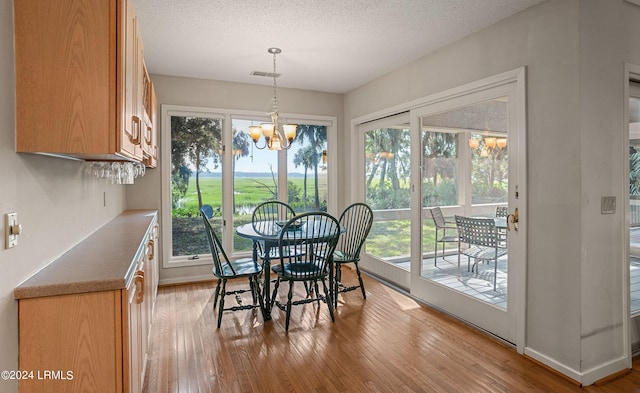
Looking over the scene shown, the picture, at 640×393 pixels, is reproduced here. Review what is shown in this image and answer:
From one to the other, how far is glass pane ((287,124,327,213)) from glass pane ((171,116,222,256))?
1017 millimetres

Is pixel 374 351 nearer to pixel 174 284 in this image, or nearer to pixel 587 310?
pixel 587 310

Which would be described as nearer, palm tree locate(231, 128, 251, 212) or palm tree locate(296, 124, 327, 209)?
palm tree locate(231, 128, 251, 212)

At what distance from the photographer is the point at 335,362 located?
8.19 feet

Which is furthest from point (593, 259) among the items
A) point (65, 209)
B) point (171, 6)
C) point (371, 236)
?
point (171, 6)

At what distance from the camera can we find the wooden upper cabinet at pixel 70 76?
142 cm

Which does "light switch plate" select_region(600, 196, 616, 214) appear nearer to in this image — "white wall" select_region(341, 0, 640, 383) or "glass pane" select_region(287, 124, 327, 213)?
"white wall" select_region(341, 0, 640, 383)

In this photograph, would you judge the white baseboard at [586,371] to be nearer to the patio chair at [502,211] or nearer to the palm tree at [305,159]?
the patio chair at [502,211]

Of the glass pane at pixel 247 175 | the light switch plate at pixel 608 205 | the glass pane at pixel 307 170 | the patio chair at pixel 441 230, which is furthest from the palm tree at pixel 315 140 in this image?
the light switch plate at pixel 608 205

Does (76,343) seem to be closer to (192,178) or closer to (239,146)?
(192,178)

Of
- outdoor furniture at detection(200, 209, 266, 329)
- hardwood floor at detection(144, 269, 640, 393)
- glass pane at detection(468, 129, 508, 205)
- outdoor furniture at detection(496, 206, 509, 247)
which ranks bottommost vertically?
hardwood floor at detection(144, 269, 640, 393)

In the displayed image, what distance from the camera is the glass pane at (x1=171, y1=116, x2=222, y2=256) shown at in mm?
4500

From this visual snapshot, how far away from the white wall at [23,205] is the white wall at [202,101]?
2.26 meters

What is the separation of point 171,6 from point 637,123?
11.5 feet

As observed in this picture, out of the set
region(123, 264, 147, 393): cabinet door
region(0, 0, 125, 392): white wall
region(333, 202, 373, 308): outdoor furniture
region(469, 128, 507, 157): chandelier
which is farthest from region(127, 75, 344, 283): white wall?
region(123, 264, 147, 393): cabinet door
